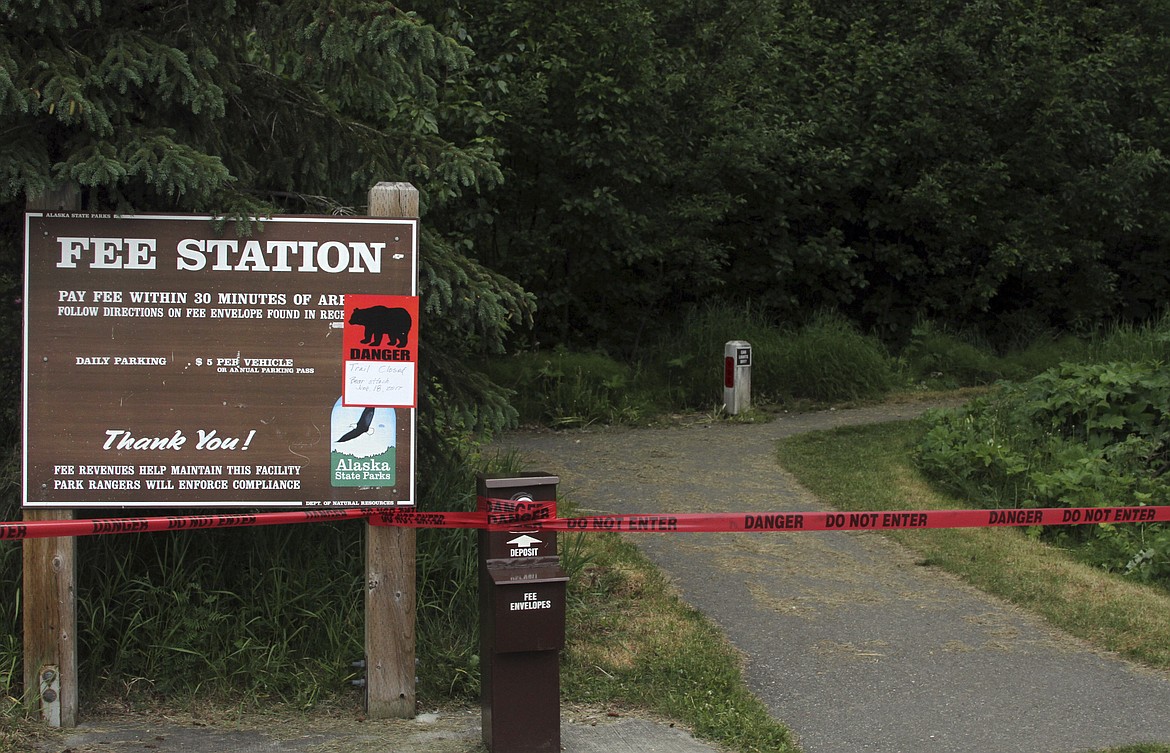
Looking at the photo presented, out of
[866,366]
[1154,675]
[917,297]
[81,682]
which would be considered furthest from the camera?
[917,297]

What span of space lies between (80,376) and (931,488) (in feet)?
21.8

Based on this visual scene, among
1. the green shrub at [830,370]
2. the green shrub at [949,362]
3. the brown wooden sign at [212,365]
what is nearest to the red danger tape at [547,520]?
the brown wooden sign at [212,365]

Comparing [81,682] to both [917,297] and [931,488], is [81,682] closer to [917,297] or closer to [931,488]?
[931,488]

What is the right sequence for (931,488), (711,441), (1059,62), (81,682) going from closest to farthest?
1. (81,682)
2. (931,488)
3. (711,441)
4. (1059,62)

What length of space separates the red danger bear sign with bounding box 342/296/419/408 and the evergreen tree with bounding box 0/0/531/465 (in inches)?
17.1

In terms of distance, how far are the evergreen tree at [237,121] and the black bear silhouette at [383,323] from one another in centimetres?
43

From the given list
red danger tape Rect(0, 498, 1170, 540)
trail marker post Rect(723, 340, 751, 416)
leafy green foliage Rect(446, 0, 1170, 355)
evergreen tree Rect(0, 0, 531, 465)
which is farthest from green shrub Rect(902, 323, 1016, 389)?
evergreen tree Rect(0, 0, 531, 465)

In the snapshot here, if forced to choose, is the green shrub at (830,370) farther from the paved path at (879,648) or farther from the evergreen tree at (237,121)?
the evergreen tree at (237,121)

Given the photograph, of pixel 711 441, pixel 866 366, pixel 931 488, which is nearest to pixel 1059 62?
pixel 866 366

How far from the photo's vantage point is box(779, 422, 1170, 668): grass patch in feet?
21.5

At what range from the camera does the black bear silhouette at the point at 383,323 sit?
5.20 meters

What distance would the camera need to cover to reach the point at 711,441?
12.3 metres

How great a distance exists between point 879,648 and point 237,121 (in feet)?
12.9

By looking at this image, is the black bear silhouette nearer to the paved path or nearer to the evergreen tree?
the evergreen tree
